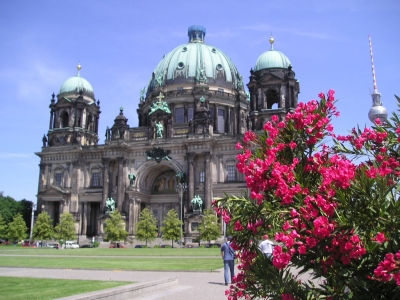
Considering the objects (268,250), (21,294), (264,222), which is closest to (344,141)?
(264,222)

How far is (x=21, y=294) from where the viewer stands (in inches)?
471

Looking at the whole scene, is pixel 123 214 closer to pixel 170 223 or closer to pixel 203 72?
pixel 170 223

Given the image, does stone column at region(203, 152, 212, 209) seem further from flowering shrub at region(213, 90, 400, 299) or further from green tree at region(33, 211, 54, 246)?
flowering shrub at region(213, 90, 400, 299)

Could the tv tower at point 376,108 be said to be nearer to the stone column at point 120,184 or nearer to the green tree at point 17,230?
the stone column at point 120,184

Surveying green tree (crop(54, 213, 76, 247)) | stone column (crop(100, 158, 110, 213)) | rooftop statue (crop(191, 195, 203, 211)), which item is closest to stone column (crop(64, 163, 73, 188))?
green tree (crop(54, 213, 76, 247))

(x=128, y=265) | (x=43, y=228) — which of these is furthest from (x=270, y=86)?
(x=128, y=265)

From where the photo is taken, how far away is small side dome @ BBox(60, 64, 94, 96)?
7754 cm

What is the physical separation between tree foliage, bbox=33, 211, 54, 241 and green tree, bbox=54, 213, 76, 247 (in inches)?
72.2

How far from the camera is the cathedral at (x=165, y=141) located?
65.1 metres

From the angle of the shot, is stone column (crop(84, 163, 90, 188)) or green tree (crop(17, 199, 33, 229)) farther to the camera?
green tree (crop(17, 199, 33, 229))

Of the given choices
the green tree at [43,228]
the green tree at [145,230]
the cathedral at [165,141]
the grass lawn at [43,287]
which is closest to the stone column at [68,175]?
the cathedral at [165,141]

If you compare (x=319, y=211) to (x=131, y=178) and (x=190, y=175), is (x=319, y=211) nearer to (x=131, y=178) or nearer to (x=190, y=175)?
(x=190, y=175)

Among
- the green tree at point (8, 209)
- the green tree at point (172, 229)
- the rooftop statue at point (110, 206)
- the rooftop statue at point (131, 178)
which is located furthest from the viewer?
the green tree at point (8, 209)

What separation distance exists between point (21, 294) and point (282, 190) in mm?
8945
